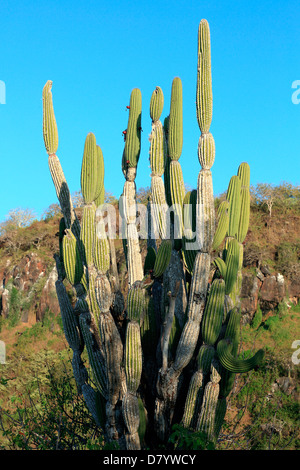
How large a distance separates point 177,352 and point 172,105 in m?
3.28

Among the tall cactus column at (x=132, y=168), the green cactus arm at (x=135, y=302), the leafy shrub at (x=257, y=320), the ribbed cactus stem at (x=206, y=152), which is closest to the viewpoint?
the green cactus arm at (x=135, y=302)

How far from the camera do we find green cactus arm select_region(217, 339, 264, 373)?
15.7 ft

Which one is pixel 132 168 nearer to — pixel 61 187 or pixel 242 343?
pixel 61 187

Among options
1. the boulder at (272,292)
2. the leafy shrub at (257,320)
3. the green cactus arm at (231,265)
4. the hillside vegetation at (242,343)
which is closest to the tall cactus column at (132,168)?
Result: the green cactus arm at (231,265)

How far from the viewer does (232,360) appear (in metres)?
5.04

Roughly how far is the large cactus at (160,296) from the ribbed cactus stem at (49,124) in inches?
0.6

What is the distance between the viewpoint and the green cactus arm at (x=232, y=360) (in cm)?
479

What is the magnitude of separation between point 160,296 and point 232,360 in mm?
1656

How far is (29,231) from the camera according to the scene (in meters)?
22.7

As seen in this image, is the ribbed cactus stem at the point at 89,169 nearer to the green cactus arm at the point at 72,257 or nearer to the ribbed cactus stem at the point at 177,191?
the green cactus arm at the point at 72,257

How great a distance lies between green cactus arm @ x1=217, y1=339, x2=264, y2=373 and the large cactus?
0.04 ft

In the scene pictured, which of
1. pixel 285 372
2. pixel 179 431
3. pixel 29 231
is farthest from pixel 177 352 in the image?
pixel 29 231
